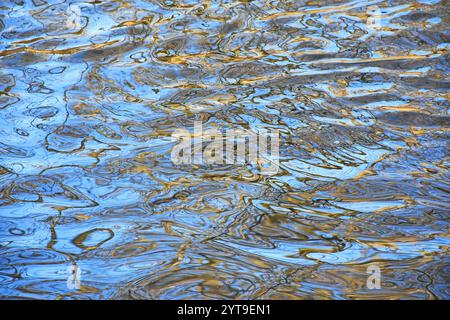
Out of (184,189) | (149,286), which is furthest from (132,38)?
(149,286)

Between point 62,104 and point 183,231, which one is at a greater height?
point 62,104

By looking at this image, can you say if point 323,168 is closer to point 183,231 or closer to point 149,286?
point 183,231

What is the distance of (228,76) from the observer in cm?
379

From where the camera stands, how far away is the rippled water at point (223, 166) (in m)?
2.28

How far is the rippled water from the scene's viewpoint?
89.6 inches

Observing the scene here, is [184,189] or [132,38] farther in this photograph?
[132,38]

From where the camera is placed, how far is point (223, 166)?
2953mm

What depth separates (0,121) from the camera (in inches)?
132

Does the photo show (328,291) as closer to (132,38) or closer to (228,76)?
(228,76)

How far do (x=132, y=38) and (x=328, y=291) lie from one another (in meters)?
2.61
